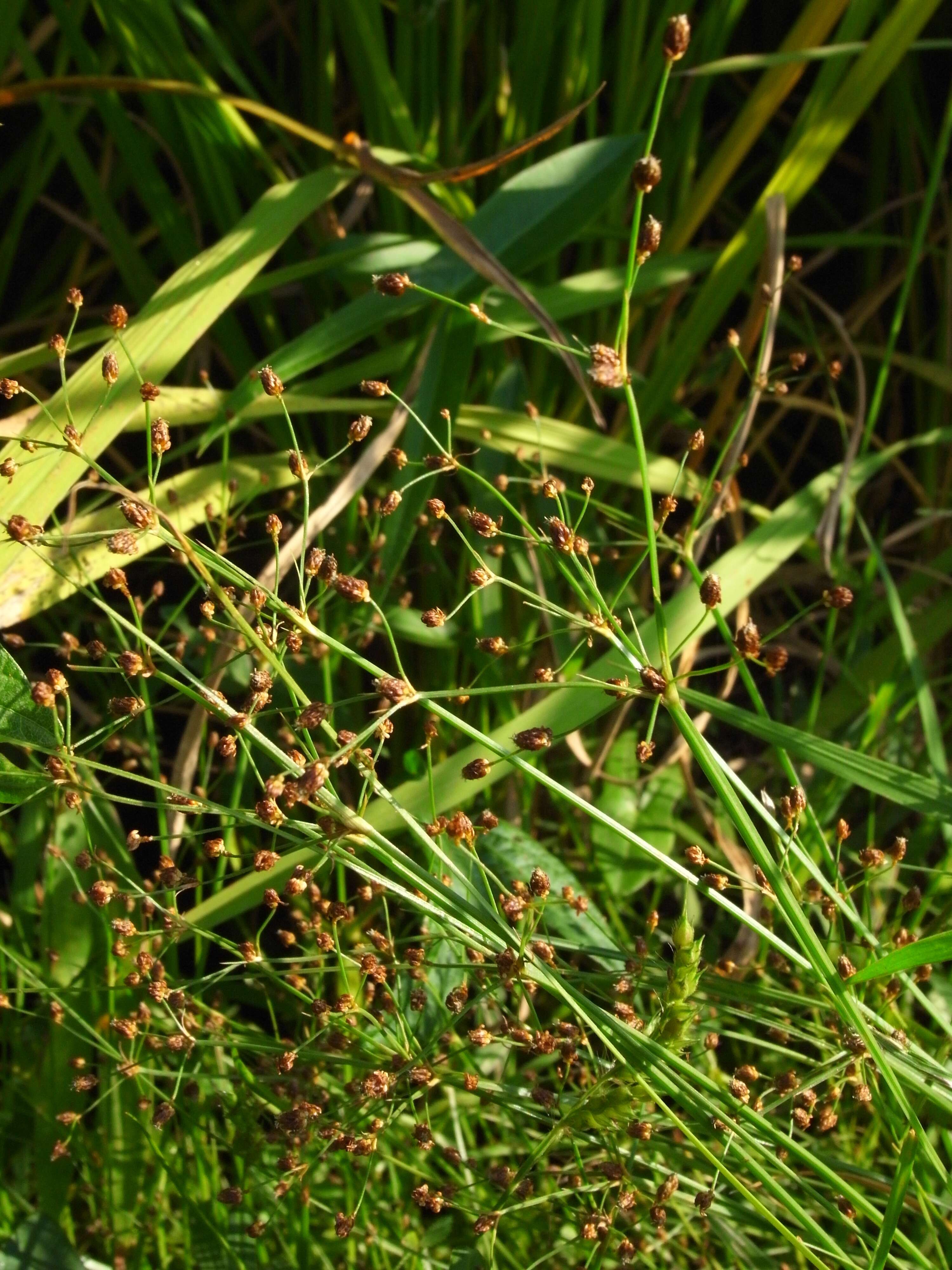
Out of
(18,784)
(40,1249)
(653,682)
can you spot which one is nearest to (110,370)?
(18,784)

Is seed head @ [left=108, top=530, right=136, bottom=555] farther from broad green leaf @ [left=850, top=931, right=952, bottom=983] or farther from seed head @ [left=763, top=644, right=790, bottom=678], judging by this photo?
broad green leaf @ [left=850, top=931, right=952, bottom=983]

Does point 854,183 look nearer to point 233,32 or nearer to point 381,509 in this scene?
point 233,32

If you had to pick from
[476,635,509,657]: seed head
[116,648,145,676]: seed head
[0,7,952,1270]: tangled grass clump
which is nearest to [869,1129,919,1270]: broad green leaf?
[0,7,952,1270]: tangled grass clump

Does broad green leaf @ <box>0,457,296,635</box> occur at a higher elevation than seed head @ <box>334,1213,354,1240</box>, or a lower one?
higher

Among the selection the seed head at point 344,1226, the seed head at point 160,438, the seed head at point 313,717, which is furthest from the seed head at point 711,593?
the seed head at point 344,1226

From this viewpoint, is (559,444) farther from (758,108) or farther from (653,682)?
(653,682)

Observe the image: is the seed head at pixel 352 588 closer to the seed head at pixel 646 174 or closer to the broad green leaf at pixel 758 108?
the seed head at pixel 646 174
